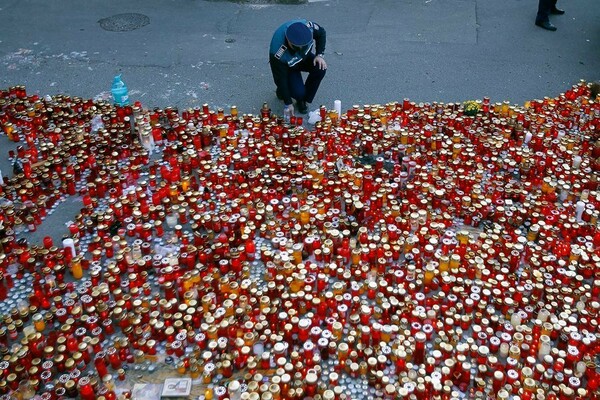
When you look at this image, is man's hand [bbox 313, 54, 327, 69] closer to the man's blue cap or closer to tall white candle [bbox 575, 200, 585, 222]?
the man's blue cap

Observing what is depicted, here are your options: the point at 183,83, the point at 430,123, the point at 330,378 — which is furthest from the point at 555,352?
the point at 183,83

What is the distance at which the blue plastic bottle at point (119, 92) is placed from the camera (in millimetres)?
6273

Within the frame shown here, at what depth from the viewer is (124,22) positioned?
9094mm

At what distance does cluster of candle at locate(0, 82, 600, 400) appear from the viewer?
338cm

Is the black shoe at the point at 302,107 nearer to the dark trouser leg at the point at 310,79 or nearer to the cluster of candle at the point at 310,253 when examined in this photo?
the dark trouser leg at the point at 310,79

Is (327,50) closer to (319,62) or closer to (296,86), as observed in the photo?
(319,62)

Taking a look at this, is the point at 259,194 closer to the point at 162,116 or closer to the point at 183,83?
the point at 162,116

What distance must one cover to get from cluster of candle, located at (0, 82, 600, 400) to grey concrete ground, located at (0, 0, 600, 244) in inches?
34.7

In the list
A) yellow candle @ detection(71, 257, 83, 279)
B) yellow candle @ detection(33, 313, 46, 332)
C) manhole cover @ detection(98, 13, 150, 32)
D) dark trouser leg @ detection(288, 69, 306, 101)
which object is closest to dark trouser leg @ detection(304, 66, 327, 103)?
dark trouser leg @ detection(288, 69, 306, 101)

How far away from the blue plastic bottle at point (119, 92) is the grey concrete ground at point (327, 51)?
0.87ft

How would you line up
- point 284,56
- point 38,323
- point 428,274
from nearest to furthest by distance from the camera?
point 38,323, point 428,274, point 284,56

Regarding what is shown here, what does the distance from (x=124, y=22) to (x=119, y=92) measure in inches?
133

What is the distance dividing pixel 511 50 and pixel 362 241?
494cm

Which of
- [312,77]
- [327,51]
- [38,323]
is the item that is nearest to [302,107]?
[312,77]
